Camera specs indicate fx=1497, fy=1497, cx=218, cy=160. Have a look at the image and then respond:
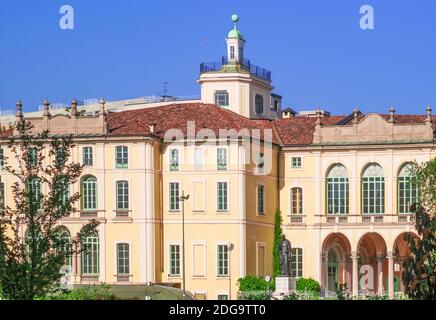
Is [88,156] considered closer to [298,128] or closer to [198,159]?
[198,159]

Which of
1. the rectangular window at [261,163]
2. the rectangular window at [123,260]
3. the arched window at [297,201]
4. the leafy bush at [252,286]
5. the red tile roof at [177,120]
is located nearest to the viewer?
the leafy bush at [252,286]

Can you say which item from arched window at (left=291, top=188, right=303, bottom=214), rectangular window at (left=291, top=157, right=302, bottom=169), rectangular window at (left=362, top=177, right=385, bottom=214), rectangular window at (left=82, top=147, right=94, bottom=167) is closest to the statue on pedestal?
rectangular window at (left=362, top=177, right=385, bottom=214)

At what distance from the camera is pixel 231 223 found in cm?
8481

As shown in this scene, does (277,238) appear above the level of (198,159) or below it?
below

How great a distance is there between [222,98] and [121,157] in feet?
46.9

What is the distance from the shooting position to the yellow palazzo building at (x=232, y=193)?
84.4m

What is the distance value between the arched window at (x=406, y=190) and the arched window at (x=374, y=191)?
1.01 m

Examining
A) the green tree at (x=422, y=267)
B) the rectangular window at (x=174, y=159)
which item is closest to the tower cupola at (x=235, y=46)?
the rectangular window at (x=174, y=159)

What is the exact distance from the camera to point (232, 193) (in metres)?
85.0

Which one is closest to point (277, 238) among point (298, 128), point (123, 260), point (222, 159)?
point (222, 159)

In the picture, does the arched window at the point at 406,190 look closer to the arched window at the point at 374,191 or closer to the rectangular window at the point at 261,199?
the arched window at the point at 374,191
